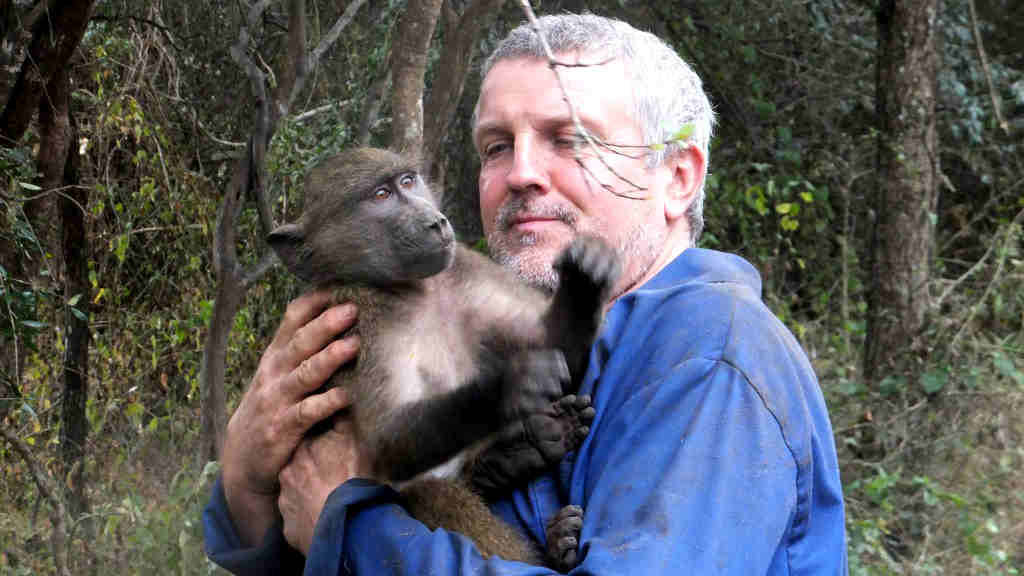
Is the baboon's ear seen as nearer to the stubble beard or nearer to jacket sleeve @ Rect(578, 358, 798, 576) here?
the stubble beard

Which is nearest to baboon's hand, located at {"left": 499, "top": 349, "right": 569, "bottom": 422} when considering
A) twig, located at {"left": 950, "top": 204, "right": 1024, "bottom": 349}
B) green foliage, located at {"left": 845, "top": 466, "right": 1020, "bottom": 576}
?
green foliage, located at {"left": 845, "top": 466, "right": 1020, "bottom": 576}

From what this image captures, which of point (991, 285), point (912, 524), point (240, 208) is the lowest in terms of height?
point (912, 524)

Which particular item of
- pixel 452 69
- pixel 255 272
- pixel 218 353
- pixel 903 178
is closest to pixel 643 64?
pixel 452 69

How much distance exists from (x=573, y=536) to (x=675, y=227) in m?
0.94

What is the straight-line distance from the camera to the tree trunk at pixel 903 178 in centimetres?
559

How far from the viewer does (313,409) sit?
2.33 m

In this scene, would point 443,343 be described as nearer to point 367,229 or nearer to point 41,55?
point 367,229

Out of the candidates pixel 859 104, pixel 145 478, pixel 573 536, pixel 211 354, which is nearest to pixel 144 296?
pixel 145 478

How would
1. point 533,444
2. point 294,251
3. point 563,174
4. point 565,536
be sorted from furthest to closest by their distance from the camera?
point 294,251, point 563,174, point 533,444, point 565,536

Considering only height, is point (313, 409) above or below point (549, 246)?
below

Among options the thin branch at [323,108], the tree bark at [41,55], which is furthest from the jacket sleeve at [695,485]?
the thin branch at [323,108]

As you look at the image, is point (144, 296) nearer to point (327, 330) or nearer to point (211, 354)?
point (211, 354)

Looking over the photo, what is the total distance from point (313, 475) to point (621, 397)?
717 mm

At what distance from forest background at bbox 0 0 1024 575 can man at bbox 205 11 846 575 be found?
4.71 feet
